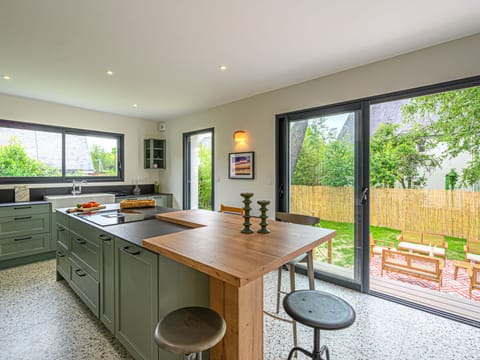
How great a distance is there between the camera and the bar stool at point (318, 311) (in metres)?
1.12

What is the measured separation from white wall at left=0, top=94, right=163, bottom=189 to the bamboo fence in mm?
3699

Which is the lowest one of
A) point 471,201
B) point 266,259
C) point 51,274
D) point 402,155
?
point 51,274

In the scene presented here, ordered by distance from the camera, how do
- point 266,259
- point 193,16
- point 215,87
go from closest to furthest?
point 266,259 → point 193,16 → point 215,87

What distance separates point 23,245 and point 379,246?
192 inches

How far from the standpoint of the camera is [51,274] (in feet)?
10.3

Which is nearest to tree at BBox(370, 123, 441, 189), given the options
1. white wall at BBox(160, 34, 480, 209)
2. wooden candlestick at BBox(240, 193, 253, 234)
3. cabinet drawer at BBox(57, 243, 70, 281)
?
white wall at BBox(160, 34, 480, 209)

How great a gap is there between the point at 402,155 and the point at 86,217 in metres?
3.34

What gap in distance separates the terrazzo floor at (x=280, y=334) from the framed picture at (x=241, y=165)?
1823 mm

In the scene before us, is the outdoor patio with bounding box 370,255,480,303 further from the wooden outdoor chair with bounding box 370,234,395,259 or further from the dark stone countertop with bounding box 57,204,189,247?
the dark stone countertop with bounding box 57,204,189,247

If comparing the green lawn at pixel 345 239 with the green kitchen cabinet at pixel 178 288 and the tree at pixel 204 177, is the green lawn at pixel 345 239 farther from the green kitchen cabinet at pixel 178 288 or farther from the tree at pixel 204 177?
the tree at pixel 204 177

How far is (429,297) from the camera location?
2514 mm

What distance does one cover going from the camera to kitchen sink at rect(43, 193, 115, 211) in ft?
12.3

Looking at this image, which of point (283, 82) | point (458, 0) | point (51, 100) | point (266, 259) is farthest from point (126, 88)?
point (458, 0)

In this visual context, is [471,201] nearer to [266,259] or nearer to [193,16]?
[266,259]
